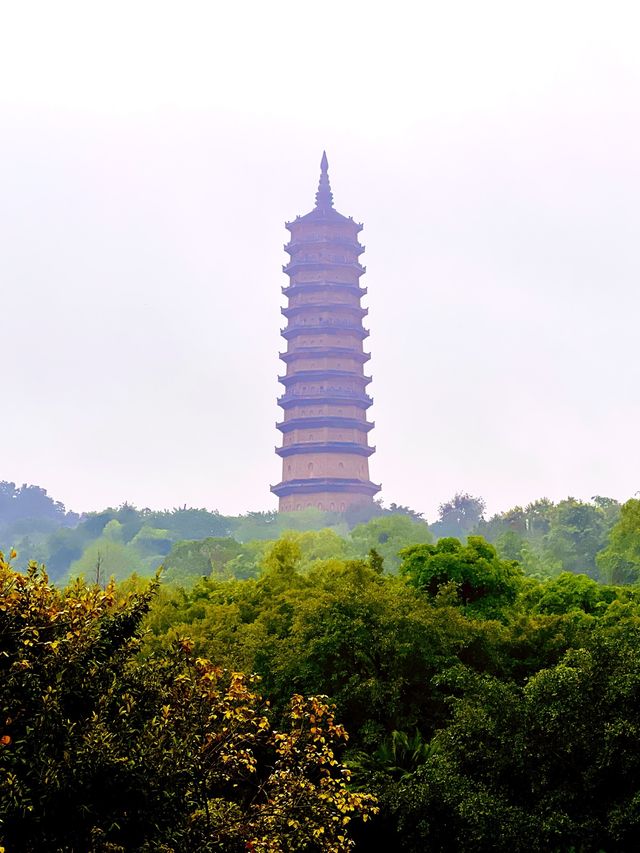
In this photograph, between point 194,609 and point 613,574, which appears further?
point 613,574

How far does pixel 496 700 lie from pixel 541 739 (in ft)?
3.26

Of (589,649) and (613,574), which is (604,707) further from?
(613,574)

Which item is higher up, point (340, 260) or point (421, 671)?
point (340, 260)

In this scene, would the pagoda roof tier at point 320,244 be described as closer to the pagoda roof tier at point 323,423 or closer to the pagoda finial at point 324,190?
the pagoda finial at point 324,190

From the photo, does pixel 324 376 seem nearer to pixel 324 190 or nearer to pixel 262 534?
pixel 262 534

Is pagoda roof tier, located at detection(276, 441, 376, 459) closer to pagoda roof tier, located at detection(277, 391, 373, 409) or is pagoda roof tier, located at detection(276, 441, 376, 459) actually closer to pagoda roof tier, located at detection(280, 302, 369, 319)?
pagoda roof tier, located at detection(277, 391, 373, 409)

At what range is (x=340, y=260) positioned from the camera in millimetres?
93500

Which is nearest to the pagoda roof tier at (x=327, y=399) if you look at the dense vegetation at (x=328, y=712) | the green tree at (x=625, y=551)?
the green tree at (x=625, y=551)

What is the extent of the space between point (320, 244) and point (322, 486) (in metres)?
18.0

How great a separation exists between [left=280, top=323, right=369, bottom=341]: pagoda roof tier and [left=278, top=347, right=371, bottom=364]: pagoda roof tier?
130 centimetres

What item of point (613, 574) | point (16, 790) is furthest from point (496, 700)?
point (613, 574)

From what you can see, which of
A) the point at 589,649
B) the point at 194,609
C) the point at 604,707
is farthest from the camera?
the point at 194,609

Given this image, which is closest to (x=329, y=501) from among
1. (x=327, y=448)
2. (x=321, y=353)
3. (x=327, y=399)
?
(x=327, y=448)

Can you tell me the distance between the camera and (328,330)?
9025 centimetres
